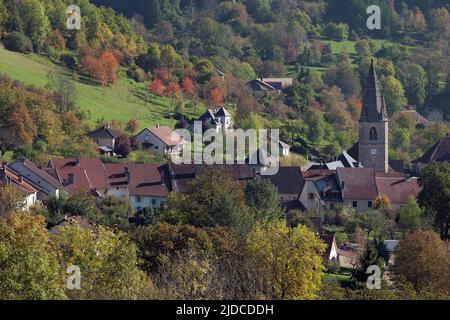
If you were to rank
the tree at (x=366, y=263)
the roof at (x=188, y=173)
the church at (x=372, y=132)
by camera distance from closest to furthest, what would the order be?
1. the tree at (x=366, y=263)
2. the roof at (x=188, y=173)
3. the church at (x=372, y=132)

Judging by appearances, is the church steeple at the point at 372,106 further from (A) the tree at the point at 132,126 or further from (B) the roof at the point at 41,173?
(B) the roof at the point at 41,173

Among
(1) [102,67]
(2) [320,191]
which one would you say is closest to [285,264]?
(2) [320,191]

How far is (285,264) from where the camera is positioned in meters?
28.4

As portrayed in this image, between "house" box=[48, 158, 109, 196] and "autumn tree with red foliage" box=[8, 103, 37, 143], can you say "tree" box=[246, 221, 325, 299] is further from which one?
"autumn tree with red foliage" box=[8, 103, 37, 143]

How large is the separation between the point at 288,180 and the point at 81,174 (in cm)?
939

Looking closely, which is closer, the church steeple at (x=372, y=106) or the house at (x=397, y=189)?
the house at (x=397, y=189)

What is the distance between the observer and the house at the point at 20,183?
47656 mm

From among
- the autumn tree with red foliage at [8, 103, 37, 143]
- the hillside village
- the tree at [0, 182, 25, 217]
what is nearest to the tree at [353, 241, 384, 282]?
the hillside village

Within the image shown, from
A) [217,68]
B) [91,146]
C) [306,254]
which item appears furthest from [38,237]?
[217,68]

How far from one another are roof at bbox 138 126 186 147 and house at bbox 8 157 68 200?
573 inches

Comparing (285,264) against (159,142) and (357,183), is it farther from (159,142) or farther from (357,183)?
(159,142)

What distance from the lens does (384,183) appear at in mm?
55812

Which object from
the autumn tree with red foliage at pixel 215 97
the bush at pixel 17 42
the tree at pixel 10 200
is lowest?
the tree at pixel 10 200

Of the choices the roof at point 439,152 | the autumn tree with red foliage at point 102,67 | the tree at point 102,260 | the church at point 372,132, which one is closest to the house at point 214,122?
the autumn tree with red foliage at point 102,67
